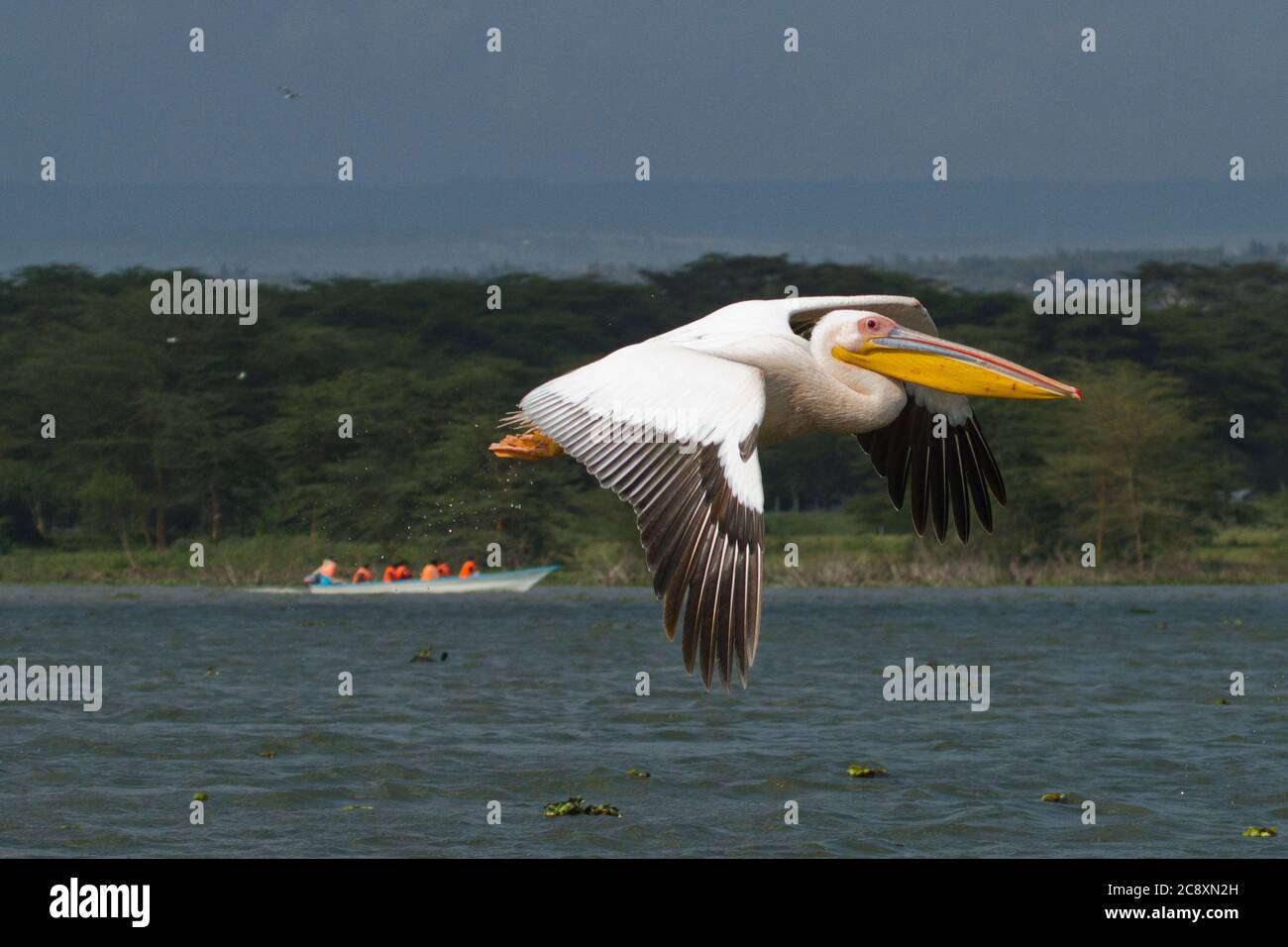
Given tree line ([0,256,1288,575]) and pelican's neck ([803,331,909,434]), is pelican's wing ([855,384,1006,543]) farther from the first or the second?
tree line ([0,256,1288,575])

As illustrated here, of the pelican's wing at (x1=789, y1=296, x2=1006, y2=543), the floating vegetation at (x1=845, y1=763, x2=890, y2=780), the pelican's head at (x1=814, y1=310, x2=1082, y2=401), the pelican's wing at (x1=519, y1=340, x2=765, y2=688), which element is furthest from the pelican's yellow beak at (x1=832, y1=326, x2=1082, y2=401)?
the floating vegetation at (x1=845, y1=763, x2=890, y2=780)

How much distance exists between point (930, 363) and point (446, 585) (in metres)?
40.3

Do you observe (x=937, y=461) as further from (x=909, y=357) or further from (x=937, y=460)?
(x=909, y=357)

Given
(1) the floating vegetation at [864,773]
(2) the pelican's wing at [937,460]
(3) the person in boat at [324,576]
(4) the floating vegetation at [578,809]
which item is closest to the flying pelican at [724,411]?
(2) the pelican's wing at [937,460]

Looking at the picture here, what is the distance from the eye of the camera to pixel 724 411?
8.65 meters

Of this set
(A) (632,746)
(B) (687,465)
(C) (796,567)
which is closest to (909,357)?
(B) (687,465)

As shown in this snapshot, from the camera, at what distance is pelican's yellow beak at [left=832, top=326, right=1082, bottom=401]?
946cm

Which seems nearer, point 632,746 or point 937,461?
point 937,461

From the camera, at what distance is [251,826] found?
53.5ft

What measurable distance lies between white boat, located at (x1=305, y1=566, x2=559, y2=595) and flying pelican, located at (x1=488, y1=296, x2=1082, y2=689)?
37.8 meters

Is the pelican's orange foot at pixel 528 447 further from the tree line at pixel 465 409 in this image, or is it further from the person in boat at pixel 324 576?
the tree line at pixel 465 409
